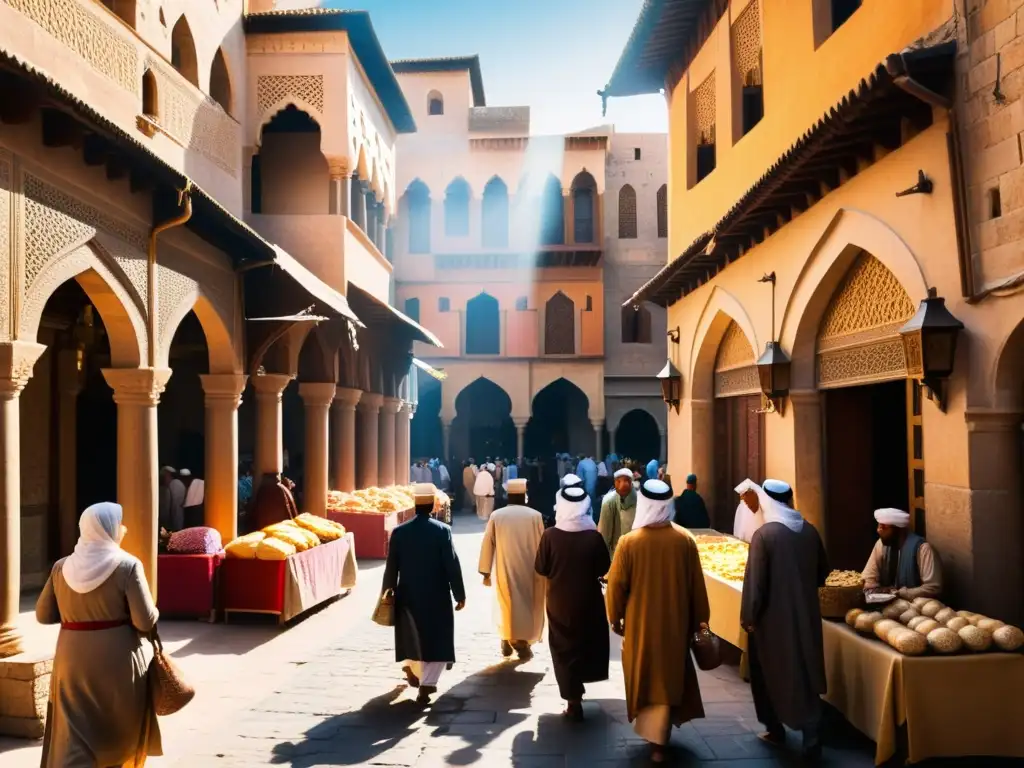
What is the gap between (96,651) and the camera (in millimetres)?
4422

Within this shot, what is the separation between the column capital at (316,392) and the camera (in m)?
13.7

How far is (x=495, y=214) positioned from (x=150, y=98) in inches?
723

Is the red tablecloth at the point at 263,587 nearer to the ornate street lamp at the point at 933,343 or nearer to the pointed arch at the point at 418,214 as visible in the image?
the ornate street lamp at the point at 933,343

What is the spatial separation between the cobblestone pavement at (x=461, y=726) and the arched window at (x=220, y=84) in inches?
334

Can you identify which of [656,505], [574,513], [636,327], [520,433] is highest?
[636,327]

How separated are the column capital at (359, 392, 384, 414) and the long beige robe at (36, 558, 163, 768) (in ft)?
43.3

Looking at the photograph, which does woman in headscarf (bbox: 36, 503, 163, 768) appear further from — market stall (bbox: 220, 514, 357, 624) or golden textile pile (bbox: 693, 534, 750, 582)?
market stall (bbox: 220, 514, 357, 624)

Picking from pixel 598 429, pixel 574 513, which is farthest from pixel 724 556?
pixel 598 429

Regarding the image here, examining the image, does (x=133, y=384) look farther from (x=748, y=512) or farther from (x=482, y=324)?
(x=482, y=324)

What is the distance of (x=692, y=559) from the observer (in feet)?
18.3

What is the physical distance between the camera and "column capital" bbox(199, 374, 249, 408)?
1045 cm

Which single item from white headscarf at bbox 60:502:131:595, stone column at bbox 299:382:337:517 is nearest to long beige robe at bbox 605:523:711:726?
white headscarf at bbox 60:502:131:595

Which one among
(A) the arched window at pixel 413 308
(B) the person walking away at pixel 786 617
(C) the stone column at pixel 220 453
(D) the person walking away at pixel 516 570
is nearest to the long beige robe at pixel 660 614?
(B) the person walking away at pixel 786 617

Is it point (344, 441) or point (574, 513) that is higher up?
point (344, 441)
